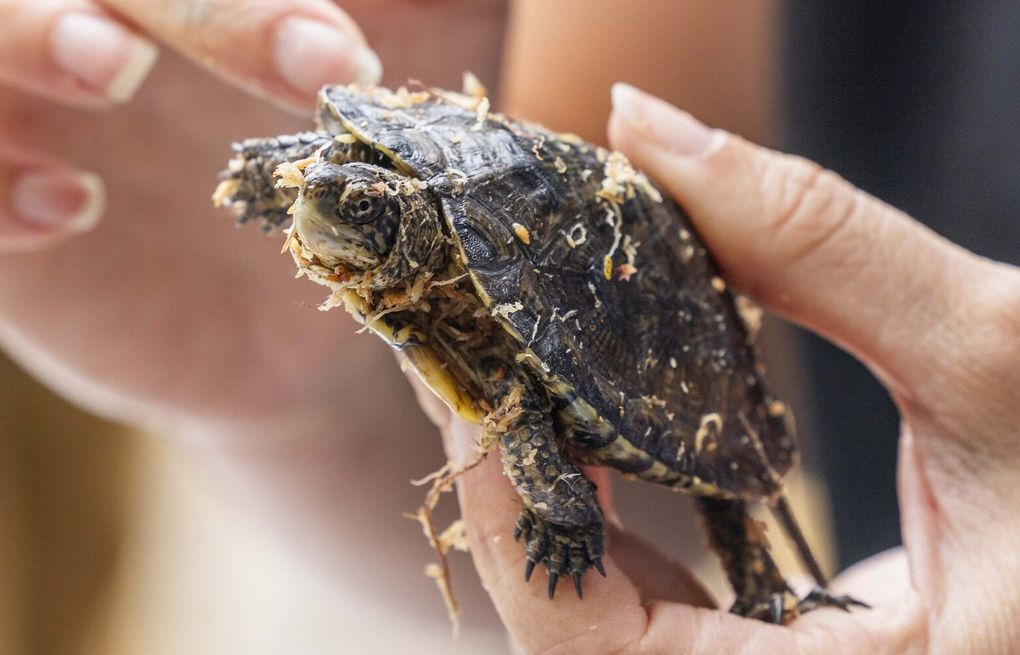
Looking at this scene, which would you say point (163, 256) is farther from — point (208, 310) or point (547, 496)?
point (547, 496)

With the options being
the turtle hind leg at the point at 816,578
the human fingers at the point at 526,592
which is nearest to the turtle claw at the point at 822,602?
the turtle hind leg at the point at 816,578

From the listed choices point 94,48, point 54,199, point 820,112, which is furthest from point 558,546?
point 820,112

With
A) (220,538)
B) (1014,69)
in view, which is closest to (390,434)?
(1014,69)

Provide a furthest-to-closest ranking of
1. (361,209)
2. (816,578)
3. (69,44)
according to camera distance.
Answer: (816,578) → (69,44) → (361,209)

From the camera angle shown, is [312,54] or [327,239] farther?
[312,54]

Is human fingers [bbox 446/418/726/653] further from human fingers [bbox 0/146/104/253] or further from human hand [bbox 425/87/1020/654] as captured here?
human fingers [bbox 0/146/104/253]

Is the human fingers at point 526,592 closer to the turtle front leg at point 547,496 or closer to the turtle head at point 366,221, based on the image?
the turtle front leg at point 547,496
